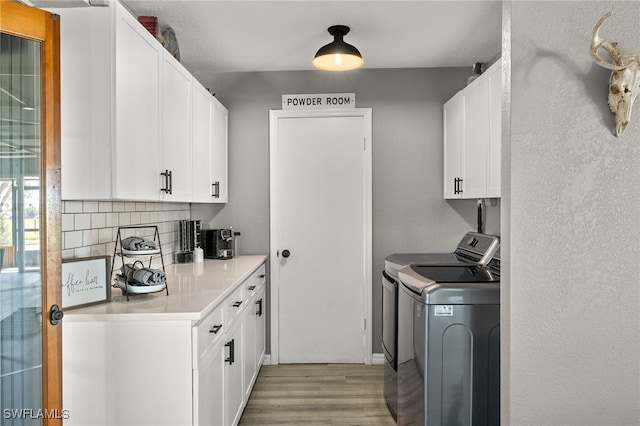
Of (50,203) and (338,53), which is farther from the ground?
(338,53)

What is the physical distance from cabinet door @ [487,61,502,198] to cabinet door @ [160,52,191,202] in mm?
1781

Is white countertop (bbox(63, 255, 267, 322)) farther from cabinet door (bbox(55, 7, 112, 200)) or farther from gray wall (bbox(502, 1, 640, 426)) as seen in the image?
gray wall (bbox(502, 1, 640, 426))

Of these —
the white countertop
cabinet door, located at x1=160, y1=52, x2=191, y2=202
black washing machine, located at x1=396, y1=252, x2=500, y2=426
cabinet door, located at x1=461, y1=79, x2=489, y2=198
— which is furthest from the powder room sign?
black washing machine, located at x1=396, y1=252, x2=500, y2=426

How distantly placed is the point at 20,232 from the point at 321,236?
8.03 ft

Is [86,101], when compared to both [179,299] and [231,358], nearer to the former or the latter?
[179,299]

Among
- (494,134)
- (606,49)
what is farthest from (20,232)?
(494,134)

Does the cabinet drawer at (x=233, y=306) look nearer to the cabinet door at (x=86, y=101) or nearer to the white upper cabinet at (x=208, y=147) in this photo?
the white upper cabinet at (x=208, y=147)

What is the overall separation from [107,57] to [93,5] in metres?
0.24

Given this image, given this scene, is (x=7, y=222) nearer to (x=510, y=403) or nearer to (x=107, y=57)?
(x=107, y=57)

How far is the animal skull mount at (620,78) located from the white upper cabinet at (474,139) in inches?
36.6

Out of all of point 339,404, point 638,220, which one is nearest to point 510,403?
point 638,220

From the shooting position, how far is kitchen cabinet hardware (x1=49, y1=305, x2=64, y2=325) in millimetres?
1674

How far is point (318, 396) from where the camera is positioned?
126 inches

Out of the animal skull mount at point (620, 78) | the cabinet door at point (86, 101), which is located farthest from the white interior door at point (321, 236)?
the animal skull mount at point (620, 78)
